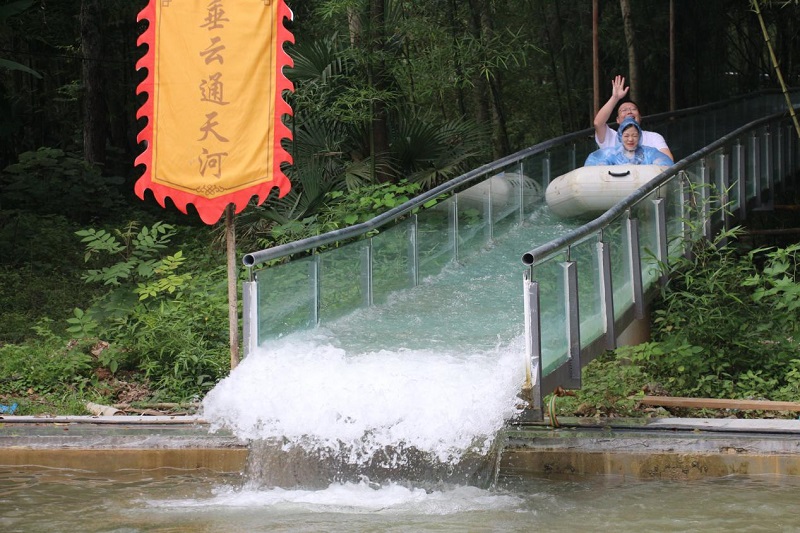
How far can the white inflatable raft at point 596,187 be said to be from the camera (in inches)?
412

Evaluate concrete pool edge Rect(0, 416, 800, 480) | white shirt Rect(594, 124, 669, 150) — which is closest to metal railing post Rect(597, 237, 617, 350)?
concrete pool edge Rect(0, 416, 800, 480)

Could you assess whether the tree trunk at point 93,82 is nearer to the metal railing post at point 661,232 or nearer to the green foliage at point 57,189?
the green foliage at point 57,189

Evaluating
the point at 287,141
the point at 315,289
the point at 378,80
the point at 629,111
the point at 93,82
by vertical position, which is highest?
the point at 93,82

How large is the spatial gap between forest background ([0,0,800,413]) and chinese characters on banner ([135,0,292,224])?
215 cm

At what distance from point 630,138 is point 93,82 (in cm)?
1093

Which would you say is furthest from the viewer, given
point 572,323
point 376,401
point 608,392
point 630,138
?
point 630,138

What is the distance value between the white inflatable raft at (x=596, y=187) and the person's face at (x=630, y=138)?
0.50 meters

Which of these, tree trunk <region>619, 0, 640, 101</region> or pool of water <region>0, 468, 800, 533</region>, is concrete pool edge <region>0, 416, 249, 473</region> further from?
tree trunk <region>619, 0, 640, 101</region>

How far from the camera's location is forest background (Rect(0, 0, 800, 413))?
33.0ft

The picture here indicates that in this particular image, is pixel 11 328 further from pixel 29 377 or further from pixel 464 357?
→ pixel 464 357

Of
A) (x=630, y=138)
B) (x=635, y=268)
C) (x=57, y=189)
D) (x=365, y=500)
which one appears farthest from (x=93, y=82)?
(x=365, y=500)

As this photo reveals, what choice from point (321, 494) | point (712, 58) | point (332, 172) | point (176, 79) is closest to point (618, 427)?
point (321, 494)

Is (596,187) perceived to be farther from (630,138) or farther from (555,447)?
(555,447)

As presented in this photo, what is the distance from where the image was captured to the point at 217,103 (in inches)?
308
